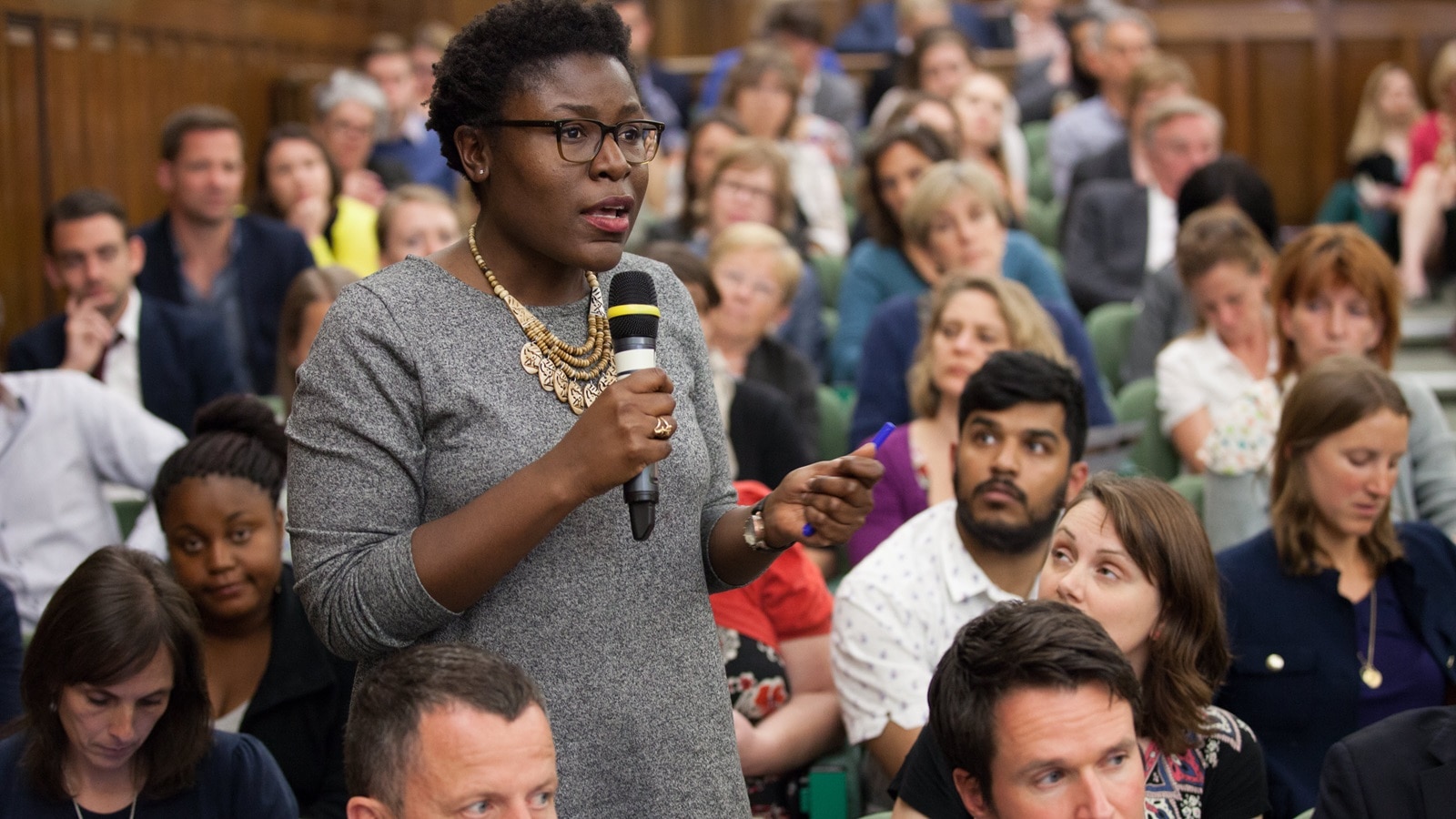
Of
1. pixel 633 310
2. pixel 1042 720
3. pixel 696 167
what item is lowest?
pixel 1042 720

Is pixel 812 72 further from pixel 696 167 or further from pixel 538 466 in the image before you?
pixel 538 466

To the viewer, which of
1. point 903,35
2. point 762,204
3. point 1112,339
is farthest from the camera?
point 903,35

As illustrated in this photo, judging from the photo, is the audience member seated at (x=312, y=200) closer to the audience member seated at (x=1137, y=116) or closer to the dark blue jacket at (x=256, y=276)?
the dark blue jacket at (x=256, y=276)

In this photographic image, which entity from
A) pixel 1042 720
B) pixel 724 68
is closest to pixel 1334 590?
pixel 1042 720

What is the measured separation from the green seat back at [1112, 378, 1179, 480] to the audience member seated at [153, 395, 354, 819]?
1983 millimetres

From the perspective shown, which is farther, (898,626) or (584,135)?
(898,626)

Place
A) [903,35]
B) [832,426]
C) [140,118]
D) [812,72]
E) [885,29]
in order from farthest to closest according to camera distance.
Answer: [885,29] < [903,35] < [812,72] < [140,118] < [832,426]

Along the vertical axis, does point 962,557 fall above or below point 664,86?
below

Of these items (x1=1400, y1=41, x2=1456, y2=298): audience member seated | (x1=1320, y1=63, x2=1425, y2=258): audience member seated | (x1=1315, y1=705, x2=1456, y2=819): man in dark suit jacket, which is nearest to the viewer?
(x1=1315, y1=705, x2=1456, y2=819): man in dark suit jacket

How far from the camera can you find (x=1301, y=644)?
225cm

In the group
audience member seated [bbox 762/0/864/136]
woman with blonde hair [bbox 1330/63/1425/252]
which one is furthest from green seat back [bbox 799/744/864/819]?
audience member seated [bbox 762/0/864/136]

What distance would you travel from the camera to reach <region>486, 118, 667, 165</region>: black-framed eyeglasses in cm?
125

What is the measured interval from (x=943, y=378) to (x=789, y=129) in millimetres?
2836

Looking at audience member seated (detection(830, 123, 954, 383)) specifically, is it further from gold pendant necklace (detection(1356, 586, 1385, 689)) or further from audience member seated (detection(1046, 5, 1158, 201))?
gold pendant necklace (detection(1356, 586, 1385, 689))
